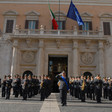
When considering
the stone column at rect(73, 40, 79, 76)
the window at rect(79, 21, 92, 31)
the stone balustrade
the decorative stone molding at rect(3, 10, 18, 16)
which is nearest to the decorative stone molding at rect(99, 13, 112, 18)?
the window at rect(79, 21, 92, 31)

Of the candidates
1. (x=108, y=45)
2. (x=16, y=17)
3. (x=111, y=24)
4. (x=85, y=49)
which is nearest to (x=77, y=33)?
(x=85, y=49)

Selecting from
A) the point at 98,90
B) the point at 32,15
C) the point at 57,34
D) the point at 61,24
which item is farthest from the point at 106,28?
the point at 98,90

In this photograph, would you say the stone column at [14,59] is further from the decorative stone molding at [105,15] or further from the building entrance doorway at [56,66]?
the decorative stone molding at [105,15]

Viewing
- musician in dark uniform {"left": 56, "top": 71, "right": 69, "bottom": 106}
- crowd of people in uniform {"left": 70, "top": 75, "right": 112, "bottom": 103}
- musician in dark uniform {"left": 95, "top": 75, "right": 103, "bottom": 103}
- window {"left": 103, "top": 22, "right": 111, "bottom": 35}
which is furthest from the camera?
window {"left": 103, "top": 22, "right": 111, "bottom": 35}

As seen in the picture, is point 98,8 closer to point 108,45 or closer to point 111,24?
point 111,24

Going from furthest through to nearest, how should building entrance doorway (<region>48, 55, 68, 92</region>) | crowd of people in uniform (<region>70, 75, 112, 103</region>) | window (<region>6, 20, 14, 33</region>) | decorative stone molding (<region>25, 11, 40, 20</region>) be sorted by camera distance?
decorative stone molding (<region>25, 11, 40, 20</region>)
window (<region>6, 20, 14, 33</region>)
building entrance doorway (<region>48, 55, 68, 92</region>)
crowd of people in uniform (<region>70, 75, 112, 103</region>)

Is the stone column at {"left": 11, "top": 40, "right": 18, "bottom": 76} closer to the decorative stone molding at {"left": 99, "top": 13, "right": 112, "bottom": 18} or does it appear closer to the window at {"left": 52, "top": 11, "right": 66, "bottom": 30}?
the window at {"left": 52, "top": 11, "right": 66, "bottom": 30}

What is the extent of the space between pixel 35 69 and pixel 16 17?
28.7 feet

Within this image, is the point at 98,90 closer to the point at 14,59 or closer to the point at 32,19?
the point at 14,59

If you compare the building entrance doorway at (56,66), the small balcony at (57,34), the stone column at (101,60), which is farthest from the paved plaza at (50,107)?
the building entrance doorway at (56,66)

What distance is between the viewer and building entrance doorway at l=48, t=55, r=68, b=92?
21.1 m

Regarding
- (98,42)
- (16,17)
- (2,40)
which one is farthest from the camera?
(16,17)

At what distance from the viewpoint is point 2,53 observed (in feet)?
67.5

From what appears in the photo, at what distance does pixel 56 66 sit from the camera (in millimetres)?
21328
